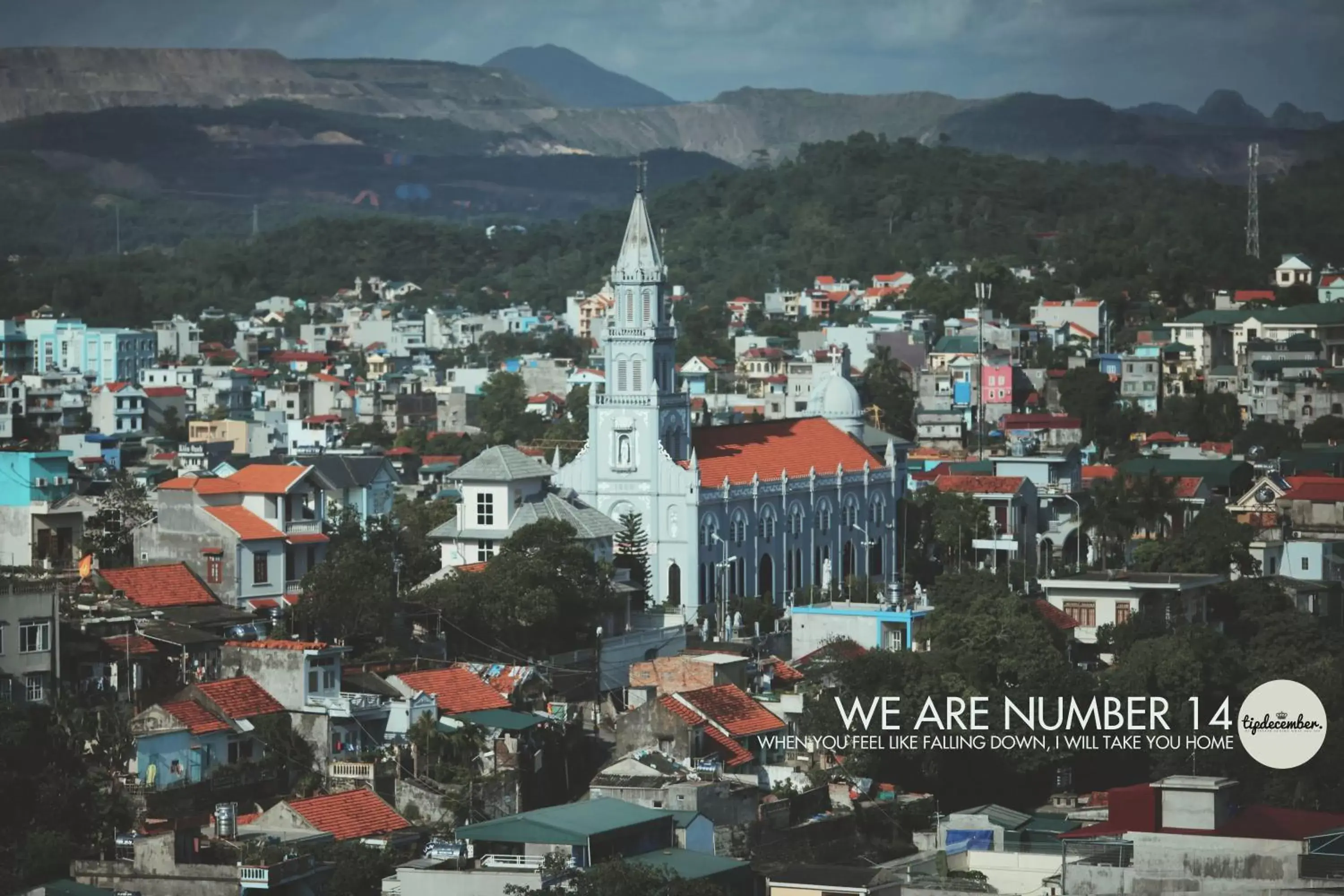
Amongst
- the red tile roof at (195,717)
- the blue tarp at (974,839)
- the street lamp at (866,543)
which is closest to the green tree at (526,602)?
the red tile roof at (195,717)

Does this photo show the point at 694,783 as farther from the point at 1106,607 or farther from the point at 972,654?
the point at 1106,607

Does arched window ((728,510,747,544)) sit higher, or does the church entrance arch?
arched window ((728,510,747,544))

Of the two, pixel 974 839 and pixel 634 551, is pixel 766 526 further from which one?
pixel 974 839

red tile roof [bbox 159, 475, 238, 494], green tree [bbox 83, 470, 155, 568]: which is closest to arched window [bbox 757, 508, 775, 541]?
green tree [bbox 83, 470, 155, 568]

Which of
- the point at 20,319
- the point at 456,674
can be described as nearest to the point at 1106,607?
Result: the point at 456,674

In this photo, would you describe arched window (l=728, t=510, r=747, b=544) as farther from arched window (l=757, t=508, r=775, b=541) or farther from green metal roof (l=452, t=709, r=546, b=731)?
green metal roof (l=452, t=709, r=546, b=731)

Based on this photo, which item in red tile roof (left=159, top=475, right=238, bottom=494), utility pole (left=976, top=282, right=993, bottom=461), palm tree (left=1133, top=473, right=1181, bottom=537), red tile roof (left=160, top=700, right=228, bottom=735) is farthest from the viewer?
utility pole (left=976, top=282, right=993, bottom=461)

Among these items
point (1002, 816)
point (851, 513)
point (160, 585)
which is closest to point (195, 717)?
point (160, 585)
